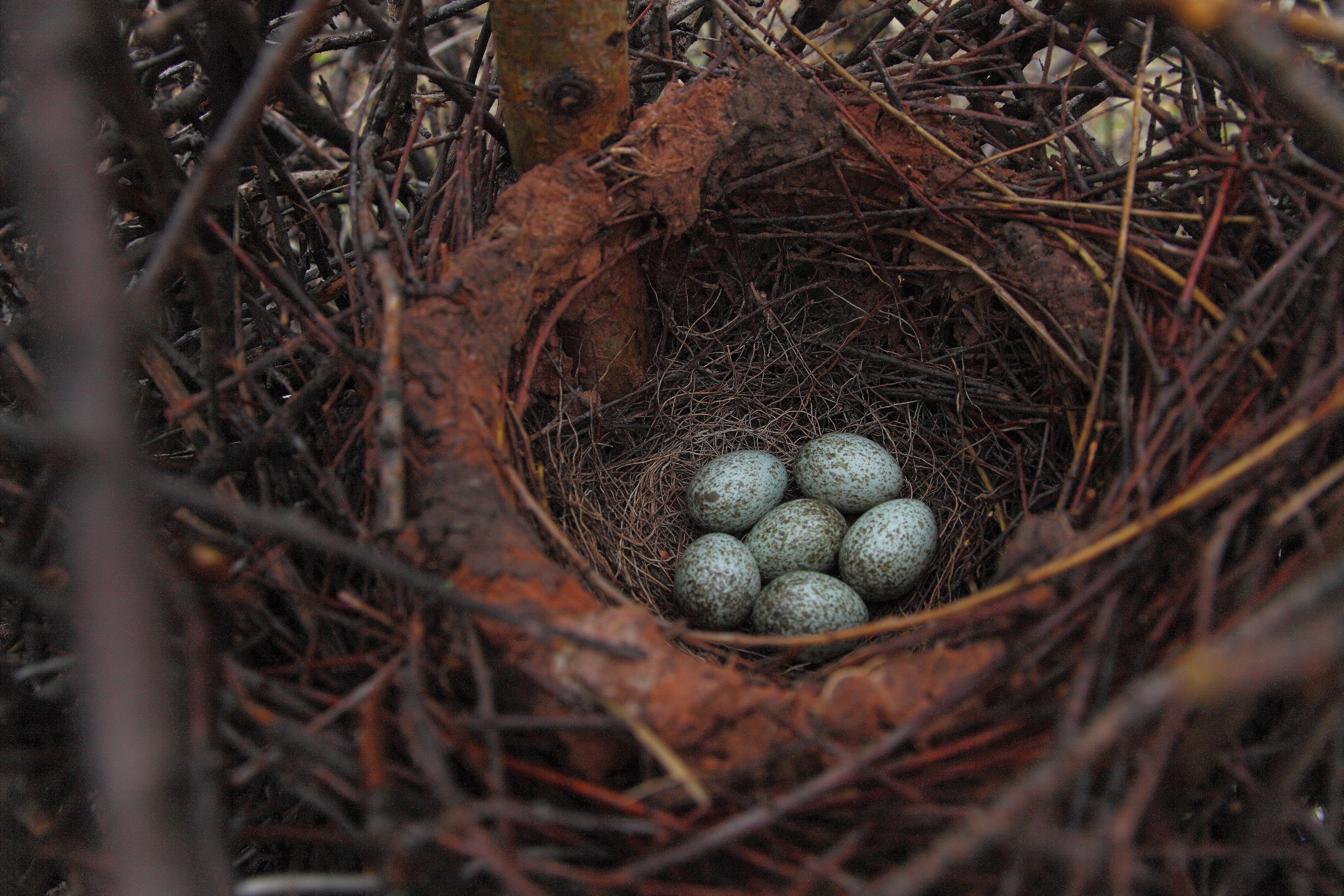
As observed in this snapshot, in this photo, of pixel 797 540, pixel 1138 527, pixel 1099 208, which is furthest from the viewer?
pixel 797 540

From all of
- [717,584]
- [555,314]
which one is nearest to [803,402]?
[717,584]

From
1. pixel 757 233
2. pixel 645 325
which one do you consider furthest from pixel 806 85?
pixel 645 325

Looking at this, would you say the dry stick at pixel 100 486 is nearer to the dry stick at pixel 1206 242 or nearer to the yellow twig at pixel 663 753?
the yellow twig at pixel 663 753

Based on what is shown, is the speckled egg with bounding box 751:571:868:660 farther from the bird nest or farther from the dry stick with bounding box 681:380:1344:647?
the dry stick with bounding box 681:380:1344:647

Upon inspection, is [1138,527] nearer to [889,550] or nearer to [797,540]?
[889,550]

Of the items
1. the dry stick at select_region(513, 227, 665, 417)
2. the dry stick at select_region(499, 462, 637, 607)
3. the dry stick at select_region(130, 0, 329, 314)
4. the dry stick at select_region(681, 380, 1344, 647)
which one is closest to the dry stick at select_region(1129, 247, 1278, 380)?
the dry stick at select_region(681, 380, 1344, 647)

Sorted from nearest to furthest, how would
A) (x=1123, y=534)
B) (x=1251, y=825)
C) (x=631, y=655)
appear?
1. (x=1251, y=825)
2. (x=631, y=655)
3. (x=1123, y=534)

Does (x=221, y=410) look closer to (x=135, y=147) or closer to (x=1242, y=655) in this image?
(x=135, y=147)

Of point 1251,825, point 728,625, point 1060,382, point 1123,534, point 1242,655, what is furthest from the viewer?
point 728,625
